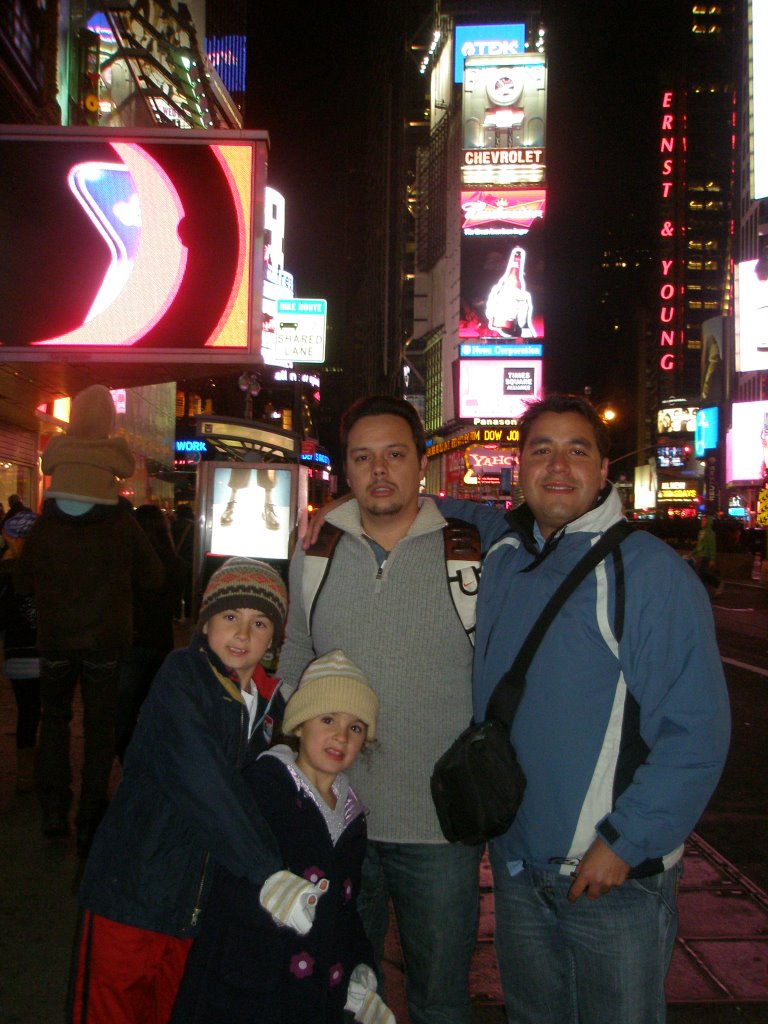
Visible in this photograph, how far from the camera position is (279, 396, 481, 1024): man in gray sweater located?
2.62 metres

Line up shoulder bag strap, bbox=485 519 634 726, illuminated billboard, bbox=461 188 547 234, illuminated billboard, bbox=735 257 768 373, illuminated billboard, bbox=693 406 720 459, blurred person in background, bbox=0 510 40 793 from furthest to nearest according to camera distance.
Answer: illuminated billboard, bbox=693 406 720 459 < illuminated billboard, bbox=461 188 547 234 < illuminated billboard, bbox=735 257 768 373 < blurred person in background, bbox=0 510 40 793 < shoulder bag strap, bbox=485 519 634 726

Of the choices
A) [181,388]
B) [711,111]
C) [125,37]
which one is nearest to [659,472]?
[181,388]

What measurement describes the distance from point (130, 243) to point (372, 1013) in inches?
198

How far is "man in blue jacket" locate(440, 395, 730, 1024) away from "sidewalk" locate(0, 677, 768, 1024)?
1392 millimetres

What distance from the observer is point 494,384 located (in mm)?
45312

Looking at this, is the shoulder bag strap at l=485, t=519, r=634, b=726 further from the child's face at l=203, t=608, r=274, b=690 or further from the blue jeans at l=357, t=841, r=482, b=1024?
the child's face at l=203, t=608, r=274, b=690

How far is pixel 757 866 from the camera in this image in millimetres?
4988

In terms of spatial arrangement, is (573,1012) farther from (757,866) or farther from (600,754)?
(757,866)

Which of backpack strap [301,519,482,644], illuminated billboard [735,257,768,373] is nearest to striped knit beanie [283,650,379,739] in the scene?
backpack strap [301,519,482,644]

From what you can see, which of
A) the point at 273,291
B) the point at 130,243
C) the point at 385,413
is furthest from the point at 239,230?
the point at 273,291

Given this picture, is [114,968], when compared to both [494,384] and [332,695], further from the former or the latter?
[494,384]

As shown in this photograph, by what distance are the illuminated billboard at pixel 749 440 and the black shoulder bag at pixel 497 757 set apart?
44.6 meters

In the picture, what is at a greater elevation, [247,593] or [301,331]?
[301,331]

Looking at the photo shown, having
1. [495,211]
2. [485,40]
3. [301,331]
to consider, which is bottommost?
[301,331]
